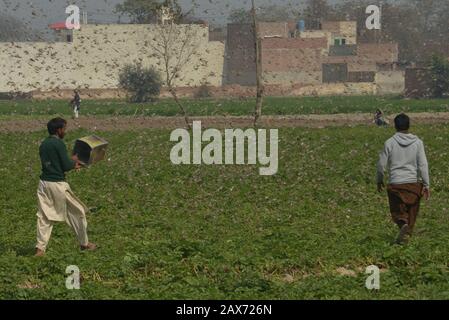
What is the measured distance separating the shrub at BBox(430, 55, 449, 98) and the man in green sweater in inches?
2733

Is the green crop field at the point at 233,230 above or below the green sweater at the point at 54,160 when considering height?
below

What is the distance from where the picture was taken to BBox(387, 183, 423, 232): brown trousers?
15.2 m

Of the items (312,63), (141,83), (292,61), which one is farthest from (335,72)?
(141,83)

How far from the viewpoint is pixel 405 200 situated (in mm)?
15164

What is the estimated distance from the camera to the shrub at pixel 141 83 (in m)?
85.2

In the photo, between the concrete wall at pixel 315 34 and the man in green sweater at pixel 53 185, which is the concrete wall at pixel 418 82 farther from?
the man in green sweater at pixel 53 185

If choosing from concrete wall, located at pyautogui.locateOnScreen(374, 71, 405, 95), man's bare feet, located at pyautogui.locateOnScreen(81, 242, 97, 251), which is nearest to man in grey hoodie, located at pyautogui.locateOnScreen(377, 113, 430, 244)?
man's bare feet, located at pyautogui.locateOnScreen(81, 242, 97, 251)

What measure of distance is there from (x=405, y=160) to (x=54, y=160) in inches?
192

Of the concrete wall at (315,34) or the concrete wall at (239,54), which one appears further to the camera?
the concrete wall at (315,34)

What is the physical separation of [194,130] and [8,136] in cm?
674

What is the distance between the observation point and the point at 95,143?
16.0m

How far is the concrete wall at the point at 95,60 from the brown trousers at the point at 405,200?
8963cm

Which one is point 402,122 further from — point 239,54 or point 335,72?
point 239,54

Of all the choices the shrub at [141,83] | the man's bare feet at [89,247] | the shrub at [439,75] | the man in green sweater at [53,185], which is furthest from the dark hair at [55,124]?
the shrub at [141,83]
